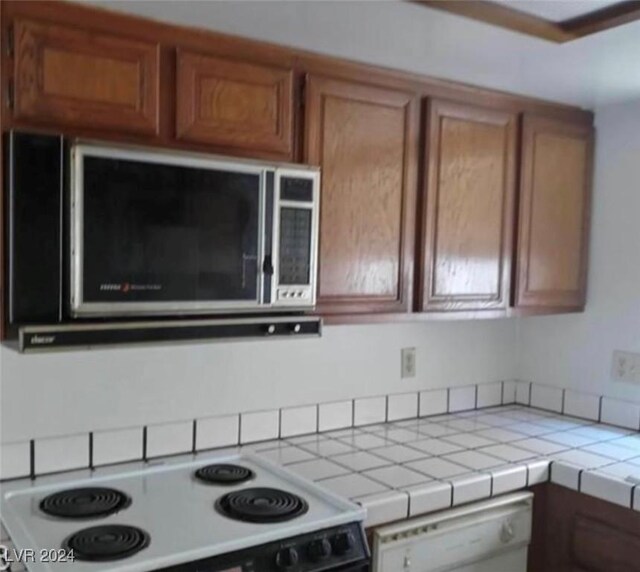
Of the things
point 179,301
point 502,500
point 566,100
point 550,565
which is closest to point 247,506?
point 179,301

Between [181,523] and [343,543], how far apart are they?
1.18 ft

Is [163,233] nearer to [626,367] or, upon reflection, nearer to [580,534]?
[580,534]

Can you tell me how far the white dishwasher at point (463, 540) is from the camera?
5.17 feet

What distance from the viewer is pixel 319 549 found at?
1415 millimetres

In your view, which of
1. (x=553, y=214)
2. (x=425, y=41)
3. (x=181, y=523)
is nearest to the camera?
(x=181, y=523)

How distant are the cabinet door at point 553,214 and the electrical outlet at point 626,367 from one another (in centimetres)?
23

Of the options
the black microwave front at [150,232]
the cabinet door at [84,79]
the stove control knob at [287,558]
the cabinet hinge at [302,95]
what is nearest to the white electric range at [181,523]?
the stove control knob at [287,558]

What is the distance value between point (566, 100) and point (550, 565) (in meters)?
1.49

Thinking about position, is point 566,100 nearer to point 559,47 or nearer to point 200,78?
point 559,47

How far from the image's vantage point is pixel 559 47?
1705 mm

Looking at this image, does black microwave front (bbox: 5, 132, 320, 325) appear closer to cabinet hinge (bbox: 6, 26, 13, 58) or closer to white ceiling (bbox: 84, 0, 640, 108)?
cabinet hinge (bbox: 6, 26, 13, 58)

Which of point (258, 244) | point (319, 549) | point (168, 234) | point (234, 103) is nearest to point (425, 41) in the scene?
point (234, 103)

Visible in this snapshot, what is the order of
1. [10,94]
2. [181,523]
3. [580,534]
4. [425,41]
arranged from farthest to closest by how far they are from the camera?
[580,534], [425,41], [181,523], [10,94]

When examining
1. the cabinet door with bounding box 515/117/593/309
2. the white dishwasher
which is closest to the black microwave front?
the white dishwasher
